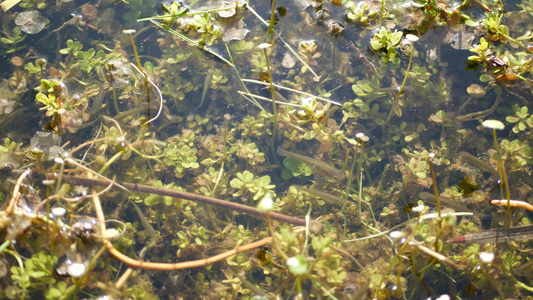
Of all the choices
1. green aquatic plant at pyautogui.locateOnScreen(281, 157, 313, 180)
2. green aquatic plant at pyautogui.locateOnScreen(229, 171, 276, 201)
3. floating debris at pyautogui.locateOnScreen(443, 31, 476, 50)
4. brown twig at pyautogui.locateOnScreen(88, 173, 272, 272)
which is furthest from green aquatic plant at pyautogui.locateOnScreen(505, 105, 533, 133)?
brown twig at pyautogui.locateOnScreen(88, 173, 272, 272)

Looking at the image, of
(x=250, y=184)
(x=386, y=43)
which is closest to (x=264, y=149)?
(x=250, y=184)

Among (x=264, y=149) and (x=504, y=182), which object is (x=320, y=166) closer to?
(x=264, y=149)

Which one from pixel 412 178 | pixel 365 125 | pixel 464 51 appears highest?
pixel 464 51

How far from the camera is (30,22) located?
2998 millimetres

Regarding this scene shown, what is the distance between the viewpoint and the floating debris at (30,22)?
298 cm

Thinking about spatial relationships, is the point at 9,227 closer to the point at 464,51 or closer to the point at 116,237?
the point at 116,237

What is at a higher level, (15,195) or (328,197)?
(15,195)

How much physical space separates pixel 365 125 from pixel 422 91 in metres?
0.50

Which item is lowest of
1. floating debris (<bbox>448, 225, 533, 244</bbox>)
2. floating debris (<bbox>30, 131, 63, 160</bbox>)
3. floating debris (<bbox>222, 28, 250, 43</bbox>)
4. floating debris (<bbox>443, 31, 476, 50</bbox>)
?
floating debris (<bbox>448, 225, 533, 244</bbox>)

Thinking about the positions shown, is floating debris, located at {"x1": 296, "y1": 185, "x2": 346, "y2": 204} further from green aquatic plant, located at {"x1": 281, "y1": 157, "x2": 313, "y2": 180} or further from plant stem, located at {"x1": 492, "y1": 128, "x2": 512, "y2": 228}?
plant stem, located at {"x1": 492, "y1": 128, "x2": 512, "y2": 228}

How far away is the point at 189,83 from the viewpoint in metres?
2.97

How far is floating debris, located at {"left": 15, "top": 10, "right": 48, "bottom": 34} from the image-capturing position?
2.98 metres

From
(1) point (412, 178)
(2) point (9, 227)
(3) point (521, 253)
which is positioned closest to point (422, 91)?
(1) point (412, 178)

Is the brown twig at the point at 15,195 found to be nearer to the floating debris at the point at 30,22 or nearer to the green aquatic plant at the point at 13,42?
the green aquatic plant at the point at 13,42
